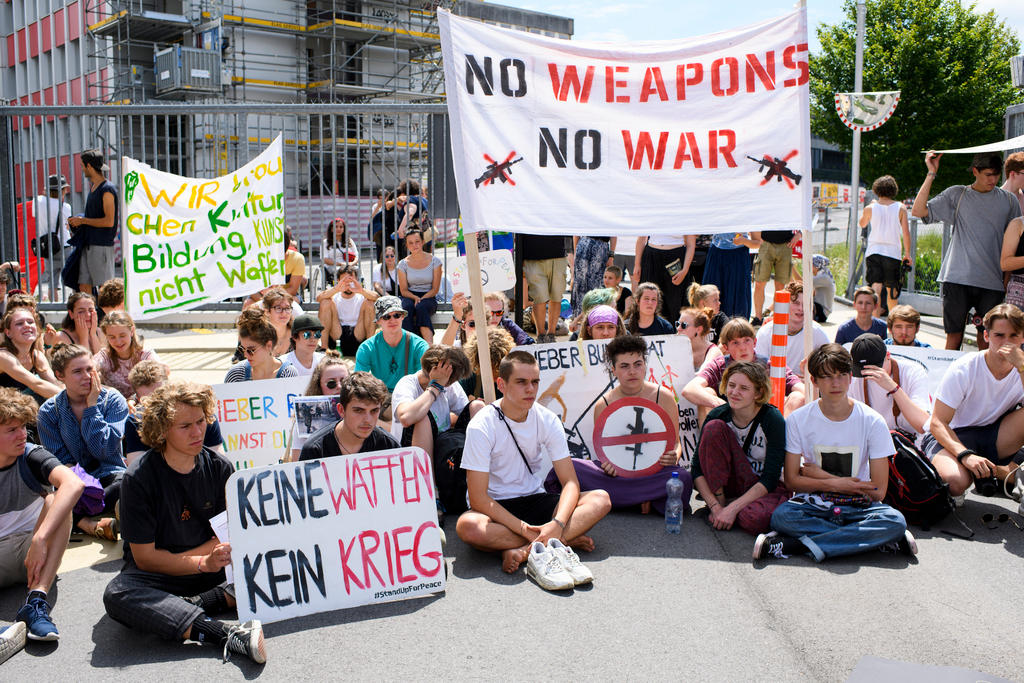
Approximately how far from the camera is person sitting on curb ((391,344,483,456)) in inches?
251

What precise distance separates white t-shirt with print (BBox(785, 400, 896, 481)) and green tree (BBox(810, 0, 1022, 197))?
28.0 metres

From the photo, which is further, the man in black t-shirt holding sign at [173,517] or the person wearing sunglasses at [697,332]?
the person wearing sunglasses at [697,332]

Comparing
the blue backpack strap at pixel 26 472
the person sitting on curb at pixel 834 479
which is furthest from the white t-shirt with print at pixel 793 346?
the blue backpack strap at pixel 26 472

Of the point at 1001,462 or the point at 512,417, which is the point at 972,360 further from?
the point at 512,417

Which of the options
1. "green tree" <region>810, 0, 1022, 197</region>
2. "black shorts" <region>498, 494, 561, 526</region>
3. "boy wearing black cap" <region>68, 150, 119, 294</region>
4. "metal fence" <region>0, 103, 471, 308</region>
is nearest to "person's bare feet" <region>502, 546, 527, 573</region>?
"black shorts" <region>498, 494, 561, 526</region>

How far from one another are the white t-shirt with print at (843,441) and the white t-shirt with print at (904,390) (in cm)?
97

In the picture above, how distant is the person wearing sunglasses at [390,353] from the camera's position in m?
7.45

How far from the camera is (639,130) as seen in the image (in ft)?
21.1

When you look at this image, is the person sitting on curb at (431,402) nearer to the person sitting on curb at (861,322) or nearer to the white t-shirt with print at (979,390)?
the white t-shirt with print at (979,390)

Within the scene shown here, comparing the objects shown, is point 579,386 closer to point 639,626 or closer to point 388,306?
point 388,306

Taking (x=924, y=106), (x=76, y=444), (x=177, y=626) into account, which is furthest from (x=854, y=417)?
(x=924, y=106)

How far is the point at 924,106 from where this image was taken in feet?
104

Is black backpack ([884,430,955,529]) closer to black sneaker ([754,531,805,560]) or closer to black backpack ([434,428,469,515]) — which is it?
black sneaker ([754,531,805,560])

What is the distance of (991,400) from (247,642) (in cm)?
497
